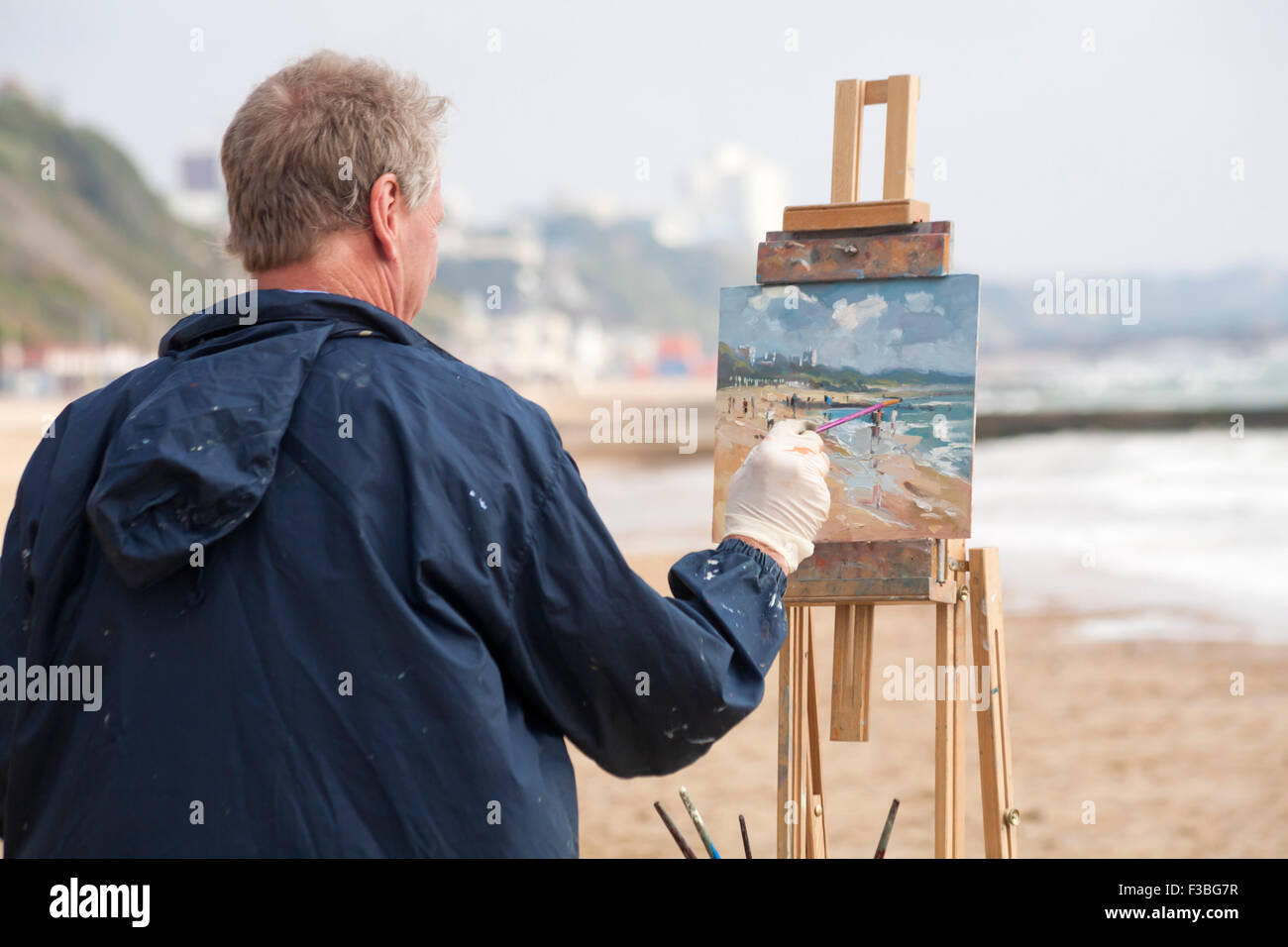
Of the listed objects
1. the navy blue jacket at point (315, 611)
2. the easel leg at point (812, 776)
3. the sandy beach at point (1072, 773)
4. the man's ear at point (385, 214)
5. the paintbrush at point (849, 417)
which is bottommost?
the sandy beach at point (1072, 773)

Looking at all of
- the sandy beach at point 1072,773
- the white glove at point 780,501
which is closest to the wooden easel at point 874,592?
the white glove at point 780,501

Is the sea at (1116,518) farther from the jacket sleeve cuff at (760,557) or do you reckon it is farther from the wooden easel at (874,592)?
the jacket sleeve cuff at (760,557)

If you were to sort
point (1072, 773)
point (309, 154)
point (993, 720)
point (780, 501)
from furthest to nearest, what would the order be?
point (1072, 773)
point (993, 720)
point (780, 501)
point (309, 154)

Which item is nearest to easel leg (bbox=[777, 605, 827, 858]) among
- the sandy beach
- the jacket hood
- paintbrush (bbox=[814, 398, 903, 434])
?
paintbrush (bbox=[814, 398, 903, 434])

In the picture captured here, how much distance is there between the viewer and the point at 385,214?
1691mm

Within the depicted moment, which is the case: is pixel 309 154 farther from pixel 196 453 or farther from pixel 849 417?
pixel 849 417

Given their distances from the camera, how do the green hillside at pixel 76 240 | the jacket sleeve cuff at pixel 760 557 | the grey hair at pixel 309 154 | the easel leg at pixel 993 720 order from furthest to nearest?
1. the green hillside at pixel 76 240
2. the easel leg at pixel 993 720
3. the jacket sleeve cuff at pixel 760 557
4. the grey hair at pixel 309 154

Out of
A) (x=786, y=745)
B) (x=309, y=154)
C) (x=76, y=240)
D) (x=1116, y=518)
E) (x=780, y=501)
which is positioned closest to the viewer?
(x=309, y=154)

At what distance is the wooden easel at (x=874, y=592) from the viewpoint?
2770 mm

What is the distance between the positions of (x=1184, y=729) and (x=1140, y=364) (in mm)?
57751

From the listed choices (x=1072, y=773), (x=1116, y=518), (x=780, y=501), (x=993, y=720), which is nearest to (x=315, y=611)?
(x=780, y=501)

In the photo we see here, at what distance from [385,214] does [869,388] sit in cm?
151

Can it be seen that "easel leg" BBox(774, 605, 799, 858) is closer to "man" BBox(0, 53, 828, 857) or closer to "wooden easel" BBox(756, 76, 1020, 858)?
"wooden easel" BBox(756, 76, 1020, 858)
